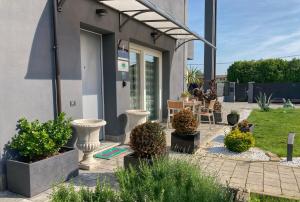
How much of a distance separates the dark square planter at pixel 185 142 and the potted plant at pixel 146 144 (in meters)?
1.62

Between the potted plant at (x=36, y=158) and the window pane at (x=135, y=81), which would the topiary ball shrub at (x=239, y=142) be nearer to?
the window pane at (x=135, y=81)

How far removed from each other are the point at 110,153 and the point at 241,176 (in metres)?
2.55

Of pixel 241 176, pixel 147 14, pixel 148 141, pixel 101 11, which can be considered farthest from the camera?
pixel 147 14

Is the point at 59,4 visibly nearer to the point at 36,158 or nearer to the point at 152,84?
the point at 36,158

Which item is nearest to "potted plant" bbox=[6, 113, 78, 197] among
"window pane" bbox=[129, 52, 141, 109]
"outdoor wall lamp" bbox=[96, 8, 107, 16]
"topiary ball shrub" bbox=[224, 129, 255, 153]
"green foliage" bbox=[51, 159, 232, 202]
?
"green foliage" bbox=[51, 159, 232, 202]

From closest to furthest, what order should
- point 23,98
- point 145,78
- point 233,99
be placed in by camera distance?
point 23,98 < point 145,78 < point 233,99

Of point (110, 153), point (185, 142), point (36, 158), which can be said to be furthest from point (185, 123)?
point (36, 158)

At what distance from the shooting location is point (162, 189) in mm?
2250

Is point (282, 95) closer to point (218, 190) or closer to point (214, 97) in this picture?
point (214, 97)

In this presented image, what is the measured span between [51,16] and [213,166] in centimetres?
375

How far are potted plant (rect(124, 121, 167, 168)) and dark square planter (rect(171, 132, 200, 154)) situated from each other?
1.62 m

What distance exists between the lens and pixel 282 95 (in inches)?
869

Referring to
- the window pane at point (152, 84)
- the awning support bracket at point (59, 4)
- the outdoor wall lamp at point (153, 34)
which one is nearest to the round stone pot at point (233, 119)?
the window pane at point (152, 84)

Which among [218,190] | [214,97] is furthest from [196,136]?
[214,97]
